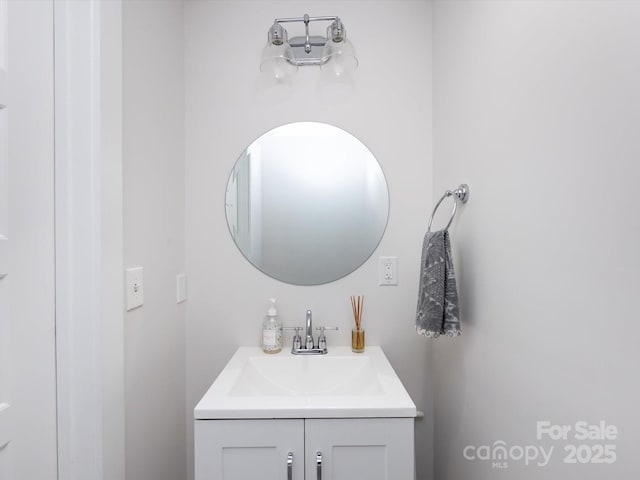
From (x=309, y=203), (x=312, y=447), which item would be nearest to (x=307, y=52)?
(x=309, y=203)

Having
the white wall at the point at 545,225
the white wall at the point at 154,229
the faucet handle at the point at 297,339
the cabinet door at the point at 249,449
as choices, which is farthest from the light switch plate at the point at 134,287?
the white wall at the point at 545,225

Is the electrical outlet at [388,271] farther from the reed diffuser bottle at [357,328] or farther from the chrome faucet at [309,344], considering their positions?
the chrome faucet at [309,344]

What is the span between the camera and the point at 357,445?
876mm

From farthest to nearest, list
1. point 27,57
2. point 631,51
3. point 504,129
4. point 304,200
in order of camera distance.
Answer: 1. point 304,200
2. point 504,129
3. point 27,57
4. point 631,51

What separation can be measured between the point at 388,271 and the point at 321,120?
26.0 inches

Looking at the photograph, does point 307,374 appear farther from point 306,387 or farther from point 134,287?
point 134,287

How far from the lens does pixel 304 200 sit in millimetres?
1361

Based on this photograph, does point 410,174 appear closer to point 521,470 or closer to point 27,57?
point 521,470

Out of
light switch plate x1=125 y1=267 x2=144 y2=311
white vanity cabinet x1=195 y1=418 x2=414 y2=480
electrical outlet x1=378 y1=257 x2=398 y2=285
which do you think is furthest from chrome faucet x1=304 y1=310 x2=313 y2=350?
light switch plate x1=125 y1=267 x2=144 y2=311

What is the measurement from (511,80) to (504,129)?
11 cm

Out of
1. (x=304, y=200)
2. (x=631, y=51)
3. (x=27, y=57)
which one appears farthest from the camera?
(x=304, y=200)

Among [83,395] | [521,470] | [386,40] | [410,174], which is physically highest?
[386,40]

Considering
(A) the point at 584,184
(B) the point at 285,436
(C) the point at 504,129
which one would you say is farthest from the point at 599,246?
(B) the point at 285,436

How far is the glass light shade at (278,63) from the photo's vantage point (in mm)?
1276
